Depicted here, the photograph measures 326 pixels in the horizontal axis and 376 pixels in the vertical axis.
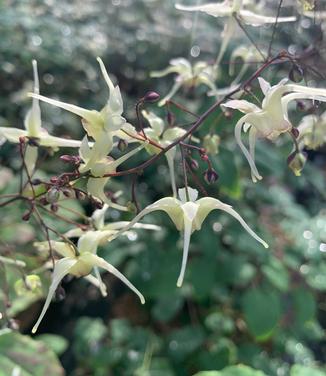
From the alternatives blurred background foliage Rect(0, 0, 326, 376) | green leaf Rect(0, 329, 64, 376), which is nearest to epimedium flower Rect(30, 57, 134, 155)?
green leaf Rect(0, 329, 64, 376)

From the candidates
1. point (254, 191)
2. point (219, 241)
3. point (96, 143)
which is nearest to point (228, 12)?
point (96, 143)

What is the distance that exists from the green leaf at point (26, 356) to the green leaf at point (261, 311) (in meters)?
0.60

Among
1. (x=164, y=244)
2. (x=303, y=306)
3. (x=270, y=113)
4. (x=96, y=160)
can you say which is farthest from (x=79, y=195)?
(x=303, y=306)

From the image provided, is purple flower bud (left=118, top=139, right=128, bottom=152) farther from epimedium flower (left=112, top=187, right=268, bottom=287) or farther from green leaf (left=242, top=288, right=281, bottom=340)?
green leaf (left=242, top=288, right=281, bottom=340)

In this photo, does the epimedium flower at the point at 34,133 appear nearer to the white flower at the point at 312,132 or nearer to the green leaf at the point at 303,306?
the white flower at the point at 312,132

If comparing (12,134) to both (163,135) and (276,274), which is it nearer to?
(163,135)

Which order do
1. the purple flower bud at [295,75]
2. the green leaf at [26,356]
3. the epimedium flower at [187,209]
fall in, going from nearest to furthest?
the epimedium flower at [187,209] → the purple flower bud at [295,75] → the green leaf at [26,356]

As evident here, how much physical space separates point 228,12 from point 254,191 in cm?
96

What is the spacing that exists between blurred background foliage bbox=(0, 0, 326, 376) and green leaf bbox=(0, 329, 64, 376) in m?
0.14

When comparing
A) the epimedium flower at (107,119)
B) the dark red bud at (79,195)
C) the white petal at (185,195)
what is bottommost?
the dark red bud at (79,195)

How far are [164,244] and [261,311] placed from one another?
11.0 inches

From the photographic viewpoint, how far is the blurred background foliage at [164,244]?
57.9 inches

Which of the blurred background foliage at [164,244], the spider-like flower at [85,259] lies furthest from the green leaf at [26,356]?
the spider-like flower at [85,259]

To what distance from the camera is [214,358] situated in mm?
1486
